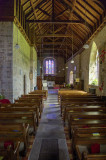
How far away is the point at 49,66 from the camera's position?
2472 cm

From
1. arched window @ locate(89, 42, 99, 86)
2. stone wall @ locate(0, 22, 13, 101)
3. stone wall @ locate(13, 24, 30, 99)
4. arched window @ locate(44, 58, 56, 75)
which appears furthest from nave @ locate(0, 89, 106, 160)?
arched window @ locate(44, 58, 56, 75)

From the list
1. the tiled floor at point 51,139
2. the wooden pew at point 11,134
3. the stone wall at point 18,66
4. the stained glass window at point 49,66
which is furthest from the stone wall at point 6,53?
the stained glass window at point 49,66

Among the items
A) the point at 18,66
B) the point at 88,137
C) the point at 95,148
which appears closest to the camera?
the point at 88,137

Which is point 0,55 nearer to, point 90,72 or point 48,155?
point 48,155

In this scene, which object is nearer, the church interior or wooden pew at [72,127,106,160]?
wooden pew at [72,127,106,160]

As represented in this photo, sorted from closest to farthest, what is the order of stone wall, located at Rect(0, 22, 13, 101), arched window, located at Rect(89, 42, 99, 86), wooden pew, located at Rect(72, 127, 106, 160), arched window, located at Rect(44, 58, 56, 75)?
wooden pew, located at Rect(72, 127, 106, 160)
stone wall, located at Rect(0, 22, 13, 101)
arched window, located at Rect(89, 42, 99, 86)
arched window, located at Rect(44, 58, 56, 75)

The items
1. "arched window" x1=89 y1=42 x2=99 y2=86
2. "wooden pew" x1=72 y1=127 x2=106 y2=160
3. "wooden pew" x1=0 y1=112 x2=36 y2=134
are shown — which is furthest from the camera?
"arched window" x1=89 y1=42 x2=99 y2=86

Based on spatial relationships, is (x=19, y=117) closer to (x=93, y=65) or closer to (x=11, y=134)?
(x=11, y=134)

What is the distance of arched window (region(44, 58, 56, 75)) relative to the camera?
2467 centimetres

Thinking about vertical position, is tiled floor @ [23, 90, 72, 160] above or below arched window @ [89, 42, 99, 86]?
below

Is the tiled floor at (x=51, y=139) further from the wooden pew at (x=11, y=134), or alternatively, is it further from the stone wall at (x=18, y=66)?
the stone wall at (x=18, y=66)

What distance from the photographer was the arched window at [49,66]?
24672 mm

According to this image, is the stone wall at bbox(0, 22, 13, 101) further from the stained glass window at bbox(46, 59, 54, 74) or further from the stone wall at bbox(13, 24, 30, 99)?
the stained glass window at bbox(46, 59, 54, 74)

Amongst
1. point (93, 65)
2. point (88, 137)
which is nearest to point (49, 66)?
point (93, 65)
